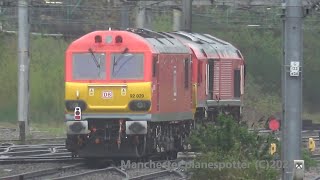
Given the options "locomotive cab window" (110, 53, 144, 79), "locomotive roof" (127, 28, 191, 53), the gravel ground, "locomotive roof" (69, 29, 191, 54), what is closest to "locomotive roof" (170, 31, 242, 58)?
"locomotive roof" (127, 28, 191, 53)

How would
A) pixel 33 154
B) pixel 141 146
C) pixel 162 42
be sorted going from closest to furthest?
pixel 141 146, pixel 162 42, pixel 33 154

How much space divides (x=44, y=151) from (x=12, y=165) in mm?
4596

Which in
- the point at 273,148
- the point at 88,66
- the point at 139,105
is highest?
the point at 88,66

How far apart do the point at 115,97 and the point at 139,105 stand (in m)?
0.53

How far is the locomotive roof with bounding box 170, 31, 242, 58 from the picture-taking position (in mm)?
24156

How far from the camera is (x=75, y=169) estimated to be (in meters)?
20.1

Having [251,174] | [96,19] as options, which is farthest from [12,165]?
[96,19]

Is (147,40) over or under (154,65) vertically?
over

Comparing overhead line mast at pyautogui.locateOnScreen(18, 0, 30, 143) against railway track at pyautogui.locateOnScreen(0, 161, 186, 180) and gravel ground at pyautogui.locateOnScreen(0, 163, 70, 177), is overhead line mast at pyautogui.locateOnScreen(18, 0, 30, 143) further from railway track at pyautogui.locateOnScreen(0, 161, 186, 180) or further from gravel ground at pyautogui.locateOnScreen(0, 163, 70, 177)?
railway track at pyautogui.locateOnScreen(0, 161, 186, 180)

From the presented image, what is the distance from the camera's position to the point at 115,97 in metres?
20.4

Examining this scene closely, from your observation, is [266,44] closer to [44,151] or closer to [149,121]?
[44,151]

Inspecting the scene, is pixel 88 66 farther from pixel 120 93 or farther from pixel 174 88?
pixel 174 88

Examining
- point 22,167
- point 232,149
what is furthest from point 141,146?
point 232,149

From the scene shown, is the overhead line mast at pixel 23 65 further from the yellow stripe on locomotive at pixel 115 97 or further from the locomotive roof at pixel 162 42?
the yellow stripe on locomotive at pixel 115 97
